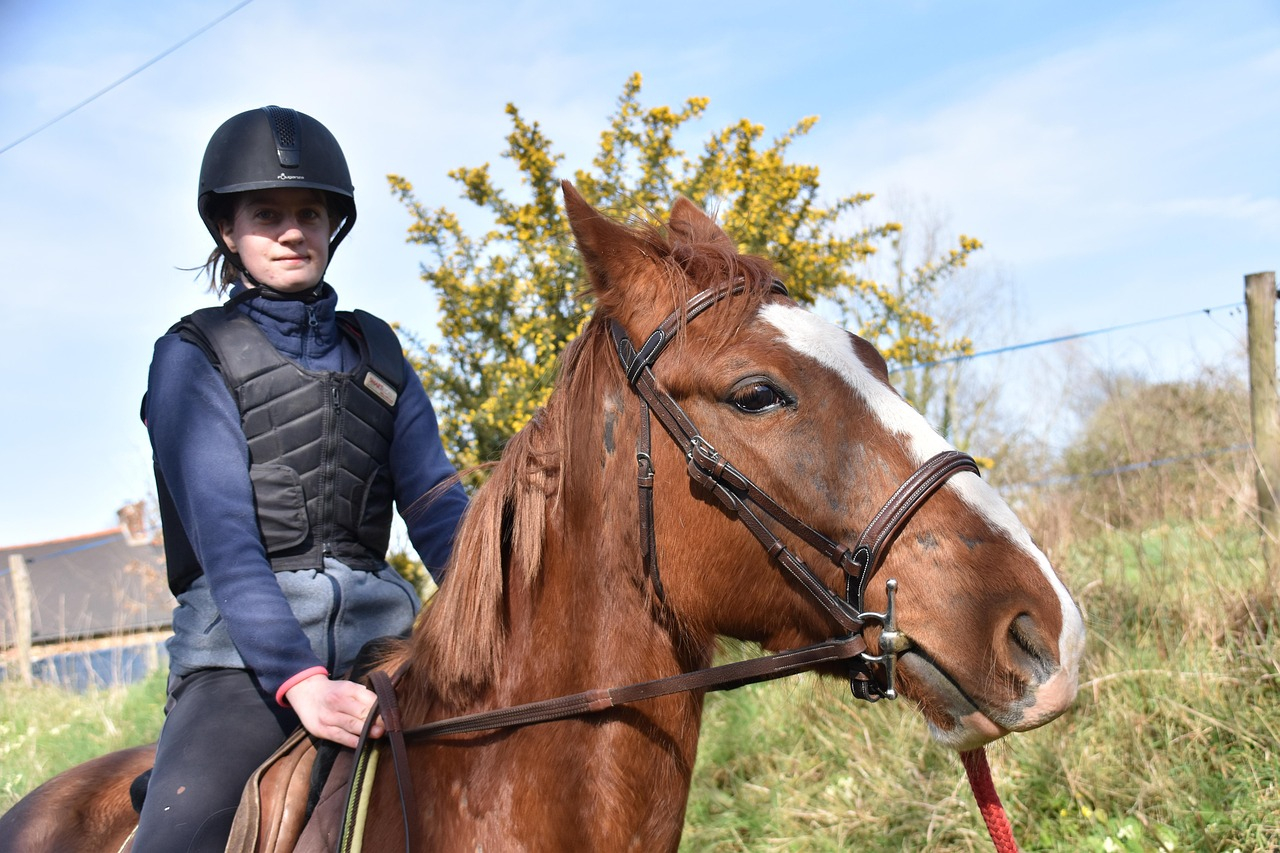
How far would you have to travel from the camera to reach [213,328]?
7.70 feet

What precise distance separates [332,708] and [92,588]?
18.2m

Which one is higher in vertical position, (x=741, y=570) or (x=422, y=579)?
(x=741, y=570)

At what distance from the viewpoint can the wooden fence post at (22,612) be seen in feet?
33.7

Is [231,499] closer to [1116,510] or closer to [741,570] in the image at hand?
[741,570]

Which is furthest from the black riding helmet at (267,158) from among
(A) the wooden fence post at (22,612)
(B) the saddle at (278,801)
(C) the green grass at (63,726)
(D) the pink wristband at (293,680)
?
(A) the wooden fence post at (22,612)

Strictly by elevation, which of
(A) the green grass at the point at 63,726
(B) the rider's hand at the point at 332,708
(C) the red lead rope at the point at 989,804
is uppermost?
(B) the rider's hand at the point at 332,708

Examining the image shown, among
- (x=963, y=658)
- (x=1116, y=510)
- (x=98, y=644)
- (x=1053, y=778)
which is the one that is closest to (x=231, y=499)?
(x=963, y=658)

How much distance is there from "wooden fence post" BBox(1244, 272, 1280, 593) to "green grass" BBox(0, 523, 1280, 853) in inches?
9.9

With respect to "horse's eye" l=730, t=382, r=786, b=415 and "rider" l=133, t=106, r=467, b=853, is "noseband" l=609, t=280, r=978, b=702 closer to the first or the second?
"horse's eye" l=730, t=382, r=786, b=415

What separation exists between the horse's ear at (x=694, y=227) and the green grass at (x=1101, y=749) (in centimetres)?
257

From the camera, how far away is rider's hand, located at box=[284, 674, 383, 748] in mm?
1954

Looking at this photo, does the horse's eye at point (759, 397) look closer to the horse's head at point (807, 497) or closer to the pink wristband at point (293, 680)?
the horse's head at point (807, 497)

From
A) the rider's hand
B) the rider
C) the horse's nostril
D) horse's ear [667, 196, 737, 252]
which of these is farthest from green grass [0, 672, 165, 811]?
Result: the horse's nostril

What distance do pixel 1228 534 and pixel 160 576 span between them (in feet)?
38.6
